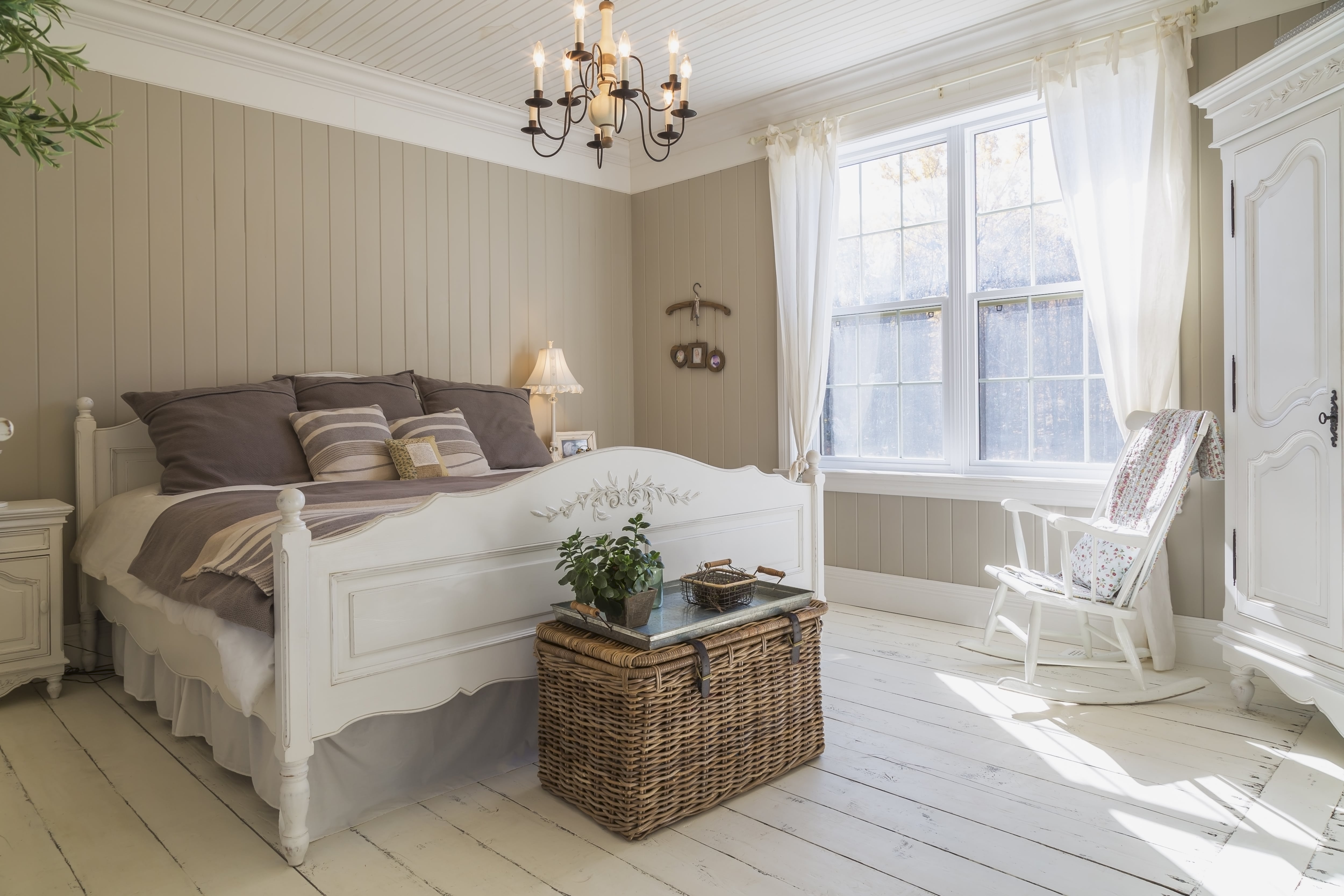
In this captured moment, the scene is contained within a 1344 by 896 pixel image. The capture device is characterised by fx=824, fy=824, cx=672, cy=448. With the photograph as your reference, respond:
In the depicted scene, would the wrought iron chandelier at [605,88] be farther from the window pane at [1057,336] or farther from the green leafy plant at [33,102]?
the window pane at [1057,336]

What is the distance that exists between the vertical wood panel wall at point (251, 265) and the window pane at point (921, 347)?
72.7 inches

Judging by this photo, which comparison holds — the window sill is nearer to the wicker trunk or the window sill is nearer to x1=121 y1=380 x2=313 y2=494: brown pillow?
the wicker trunk

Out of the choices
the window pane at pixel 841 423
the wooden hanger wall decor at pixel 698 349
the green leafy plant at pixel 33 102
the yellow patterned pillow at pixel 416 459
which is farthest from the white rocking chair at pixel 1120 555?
the green leafy plant at pixel 33 102

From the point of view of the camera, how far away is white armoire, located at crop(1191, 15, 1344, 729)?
225 centimetres

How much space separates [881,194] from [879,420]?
1119 millimetres

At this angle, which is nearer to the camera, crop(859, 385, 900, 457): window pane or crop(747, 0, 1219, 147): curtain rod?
crop(747, 0, 1219, 147): curtain rod

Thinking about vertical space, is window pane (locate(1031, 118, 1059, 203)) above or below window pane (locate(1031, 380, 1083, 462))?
above

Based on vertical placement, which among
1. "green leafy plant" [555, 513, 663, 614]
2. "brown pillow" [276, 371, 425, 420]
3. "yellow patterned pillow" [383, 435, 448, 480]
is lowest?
"green leafy plant" [555, 513, 663, 614]

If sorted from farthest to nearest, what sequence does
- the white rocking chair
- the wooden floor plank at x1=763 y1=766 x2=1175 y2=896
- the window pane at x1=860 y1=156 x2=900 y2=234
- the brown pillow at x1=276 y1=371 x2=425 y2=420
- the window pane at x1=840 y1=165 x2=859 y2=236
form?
the window pane at x1=840 y1=165 x2=859 y2=236 < the window pane at x1=860 y1=156 x2=900 y2=234 < the brown pillow at x1=276 y1=371 x2=425 y2=420 < the white rocking chair < the wooden floor plank at x1=763 y1=766 x2=1175 y2=896

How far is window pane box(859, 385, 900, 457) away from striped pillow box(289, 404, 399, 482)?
2.28m

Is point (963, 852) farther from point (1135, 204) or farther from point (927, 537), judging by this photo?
point (1135, 204)

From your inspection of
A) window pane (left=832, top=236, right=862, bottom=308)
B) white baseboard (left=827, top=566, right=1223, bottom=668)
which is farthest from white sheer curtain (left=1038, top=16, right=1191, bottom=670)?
window pane (left=832, top=236, right=862, bottom=308)

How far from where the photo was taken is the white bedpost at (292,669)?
5.66 ft

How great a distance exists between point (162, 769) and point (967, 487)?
124 inches
